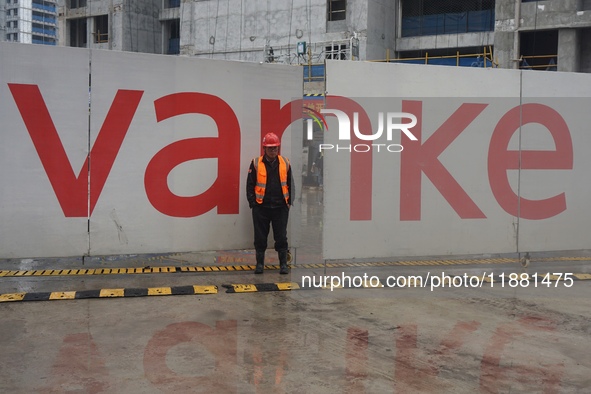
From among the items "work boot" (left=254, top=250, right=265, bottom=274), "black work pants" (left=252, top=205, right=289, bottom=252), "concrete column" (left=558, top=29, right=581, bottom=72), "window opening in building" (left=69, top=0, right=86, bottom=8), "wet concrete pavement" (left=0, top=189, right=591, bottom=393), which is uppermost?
"window opening in building" (left=69, top=0, right=86, bottom=8)

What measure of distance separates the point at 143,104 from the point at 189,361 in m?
4.43

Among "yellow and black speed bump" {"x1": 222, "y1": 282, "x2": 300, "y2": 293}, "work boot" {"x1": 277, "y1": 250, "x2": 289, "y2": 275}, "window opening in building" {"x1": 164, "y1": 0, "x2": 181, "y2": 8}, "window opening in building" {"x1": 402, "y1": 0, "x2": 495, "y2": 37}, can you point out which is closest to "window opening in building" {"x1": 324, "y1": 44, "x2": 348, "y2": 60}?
"window opening in building" {"x1": 402, "y1": 0, "x2": 495, "y2": 37}

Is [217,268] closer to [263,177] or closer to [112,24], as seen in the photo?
[263,177]

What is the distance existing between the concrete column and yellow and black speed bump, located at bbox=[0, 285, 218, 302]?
105 ft

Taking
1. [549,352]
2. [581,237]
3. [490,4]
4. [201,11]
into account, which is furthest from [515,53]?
[549,352]

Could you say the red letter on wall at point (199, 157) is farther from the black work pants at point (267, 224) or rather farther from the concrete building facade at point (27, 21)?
the concrete building facade at point (27, 21)

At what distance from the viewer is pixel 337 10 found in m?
38.4

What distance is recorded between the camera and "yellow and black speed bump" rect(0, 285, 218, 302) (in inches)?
281

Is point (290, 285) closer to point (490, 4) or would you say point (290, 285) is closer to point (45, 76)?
point (45, 76)

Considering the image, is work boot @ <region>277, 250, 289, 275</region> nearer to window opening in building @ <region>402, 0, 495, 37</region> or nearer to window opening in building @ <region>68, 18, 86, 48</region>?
window opening in building @ <region>402, 0, 495, 37</region>

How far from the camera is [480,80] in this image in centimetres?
905

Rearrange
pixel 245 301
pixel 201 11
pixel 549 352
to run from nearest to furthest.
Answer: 1. pixel 549 352
2. pixel 245 301
3. pixel 201 11

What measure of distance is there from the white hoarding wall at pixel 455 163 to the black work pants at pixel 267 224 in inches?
25.1

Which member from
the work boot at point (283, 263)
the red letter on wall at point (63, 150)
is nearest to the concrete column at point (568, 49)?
the work boot at point (283, 263)
